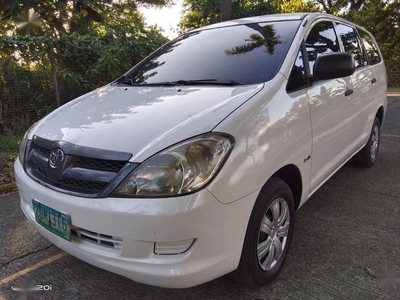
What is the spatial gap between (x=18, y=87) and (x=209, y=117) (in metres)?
5.13

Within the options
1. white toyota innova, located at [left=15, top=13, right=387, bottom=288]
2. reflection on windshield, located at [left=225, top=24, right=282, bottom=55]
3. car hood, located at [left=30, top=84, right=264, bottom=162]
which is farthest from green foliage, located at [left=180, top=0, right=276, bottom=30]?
car hood, located at [left=30, top=84, right=264, bottom=162]

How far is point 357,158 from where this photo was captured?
13.7 ft

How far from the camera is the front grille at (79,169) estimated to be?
5.41 feet

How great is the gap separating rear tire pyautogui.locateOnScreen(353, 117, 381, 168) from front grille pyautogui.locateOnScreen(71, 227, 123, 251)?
3.34m

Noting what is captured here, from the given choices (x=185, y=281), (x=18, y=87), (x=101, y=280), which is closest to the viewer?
(x=185, y=281)

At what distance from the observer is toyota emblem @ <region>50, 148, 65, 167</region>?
182cm

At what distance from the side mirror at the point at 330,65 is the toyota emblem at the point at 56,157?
1.75 m

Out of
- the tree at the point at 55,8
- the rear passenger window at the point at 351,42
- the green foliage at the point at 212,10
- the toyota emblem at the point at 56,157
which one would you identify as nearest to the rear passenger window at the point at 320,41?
the rear passenger window at the point at 351,42

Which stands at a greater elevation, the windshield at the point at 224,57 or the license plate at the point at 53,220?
the windshield at the point at 224,57

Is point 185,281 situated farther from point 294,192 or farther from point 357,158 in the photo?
point 357,158

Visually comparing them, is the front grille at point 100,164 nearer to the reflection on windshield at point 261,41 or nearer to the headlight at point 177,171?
the headlight at point 177,171

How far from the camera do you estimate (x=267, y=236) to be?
2021 millimetres

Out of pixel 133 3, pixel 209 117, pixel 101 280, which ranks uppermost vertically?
pixel 133 3

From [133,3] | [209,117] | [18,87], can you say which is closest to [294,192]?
[209,117]
